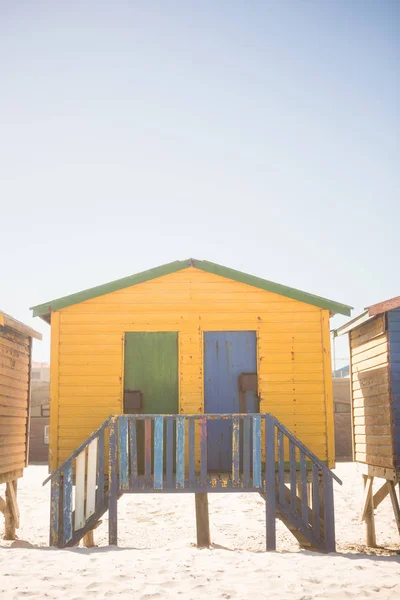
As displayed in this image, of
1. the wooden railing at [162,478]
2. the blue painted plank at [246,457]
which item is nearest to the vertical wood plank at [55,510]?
the wooden railing at [162,478]

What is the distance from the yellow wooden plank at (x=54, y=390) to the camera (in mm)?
11078

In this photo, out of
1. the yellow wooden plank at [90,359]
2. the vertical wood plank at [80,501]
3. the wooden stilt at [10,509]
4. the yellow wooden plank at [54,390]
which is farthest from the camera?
the wooden stilt at [10,509]

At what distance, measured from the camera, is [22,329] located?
12531mm

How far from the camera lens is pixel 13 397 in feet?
41.4

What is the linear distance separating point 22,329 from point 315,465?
6410 mm

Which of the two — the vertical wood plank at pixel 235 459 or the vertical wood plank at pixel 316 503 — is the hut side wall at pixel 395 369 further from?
the vertical wood plank at pixel 235 459

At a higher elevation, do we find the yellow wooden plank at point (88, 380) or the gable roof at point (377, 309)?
the gable roof at point (377, 309)

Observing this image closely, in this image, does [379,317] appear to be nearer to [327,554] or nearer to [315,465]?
[315,465]

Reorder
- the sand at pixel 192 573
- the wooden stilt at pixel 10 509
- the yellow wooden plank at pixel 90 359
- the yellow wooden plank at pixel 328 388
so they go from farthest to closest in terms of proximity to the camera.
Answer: the wooden stilt at pixel 10 509 → the yellow wooden plank at pixel 90 359 → the yellow wooden plank at pixel 328 388 → the sand at pixel 192 573

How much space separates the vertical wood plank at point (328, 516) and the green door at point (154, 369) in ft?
9.90

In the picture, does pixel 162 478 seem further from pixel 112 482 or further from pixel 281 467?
pixel 281 467

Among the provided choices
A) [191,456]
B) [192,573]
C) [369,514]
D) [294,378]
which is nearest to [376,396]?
[294,378]

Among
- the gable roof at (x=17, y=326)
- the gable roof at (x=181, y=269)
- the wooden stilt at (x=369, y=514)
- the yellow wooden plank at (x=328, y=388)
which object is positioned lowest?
the wooden stilt at (x=369, y=514)

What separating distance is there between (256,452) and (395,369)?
348 cm
